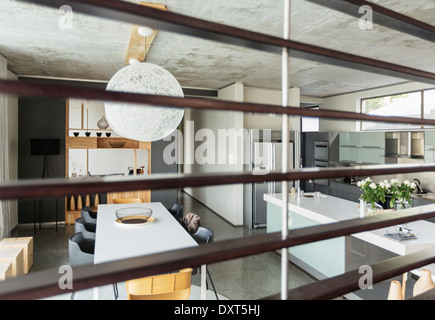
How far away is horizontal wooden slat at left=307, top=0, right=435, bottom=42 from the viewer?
57 centimetres

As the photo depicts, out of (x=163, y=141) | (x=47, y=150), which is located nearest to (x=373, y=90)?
(x=163, y=141)

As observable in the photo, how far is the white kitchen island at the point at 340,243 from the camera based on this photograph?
2.83 metres

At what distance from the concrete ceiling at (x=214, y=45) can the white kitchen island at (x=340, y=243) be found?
2.18 metres

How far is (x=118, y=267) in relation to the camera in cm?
38

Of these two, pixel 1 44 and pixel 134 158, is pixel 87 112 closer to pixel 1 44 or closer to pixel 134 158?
pixel 134 158

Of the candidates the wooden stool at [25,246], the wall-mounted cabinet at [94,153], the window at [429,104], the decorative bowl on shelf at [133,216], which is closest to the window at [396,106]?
the window at [429,104]

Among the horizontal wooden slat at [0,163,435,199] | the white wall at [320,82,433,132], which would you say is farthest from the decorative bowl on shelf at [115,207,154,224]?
the white wall at [320,82,433,132]

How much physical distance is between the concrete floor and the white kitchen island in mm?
268

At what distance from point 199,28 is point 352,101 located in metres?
8.01

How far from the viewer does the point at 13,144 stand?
5977 millimetres

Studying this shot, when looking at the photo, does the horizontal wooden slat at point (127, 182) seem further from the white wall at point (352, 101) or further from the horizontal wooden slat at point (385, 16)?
the white wall at point (352, 101)

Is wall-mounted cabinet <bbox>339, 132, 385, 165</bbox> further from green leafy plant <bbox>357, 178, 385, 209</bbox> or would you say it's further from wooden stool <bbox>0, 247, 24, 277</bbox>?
wooden stool <bbox>0, 247, 24, 277</bbox>

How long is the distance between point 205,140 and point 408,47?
564cm

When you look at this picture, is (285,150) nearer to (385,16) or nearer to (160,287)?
(385,16)
